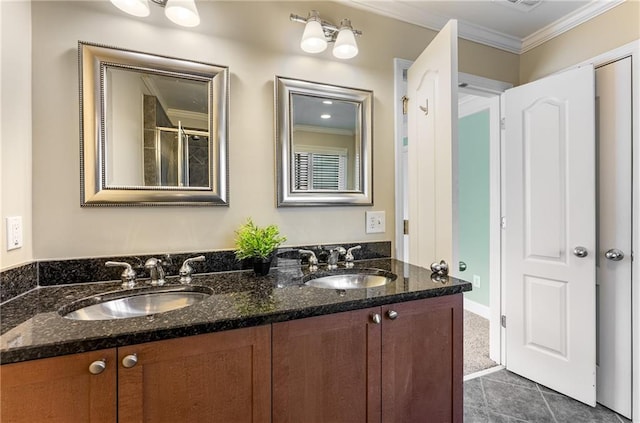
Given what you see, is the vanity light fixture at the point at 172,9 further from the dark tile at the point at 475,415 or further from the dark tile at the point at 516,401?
the dark tile at the point at 516,401

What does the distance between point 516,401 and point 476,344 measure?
78cm

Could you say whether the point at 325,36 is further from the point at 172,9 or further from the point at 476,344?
the point at 476,344

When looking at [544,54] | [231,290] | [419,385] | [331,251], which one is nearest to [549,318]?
[419,385]

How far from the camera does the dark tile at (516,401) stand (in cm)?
172

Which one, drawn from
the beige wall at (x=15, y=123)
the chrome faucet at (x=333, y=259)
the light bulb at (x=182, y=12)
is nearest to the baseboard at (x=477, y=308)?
the chrome faucet at (x=333, y=259)

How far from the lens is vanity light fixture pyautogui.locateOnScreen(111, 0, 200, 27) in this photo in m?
1.20

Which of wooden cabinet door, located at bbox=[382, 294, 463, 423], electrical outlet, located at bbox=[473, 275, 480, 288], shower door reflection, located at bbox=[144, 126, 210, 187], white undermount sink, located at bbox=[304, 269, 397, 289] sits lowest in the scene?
electrical outlet, located at bbox=[473, 275, 480, 288]

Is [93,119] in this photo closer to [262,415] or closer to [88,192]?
A: [88,192]

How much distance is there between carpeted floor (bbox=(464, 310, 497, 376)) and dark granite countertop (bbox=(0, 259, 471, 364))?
4.57 feet

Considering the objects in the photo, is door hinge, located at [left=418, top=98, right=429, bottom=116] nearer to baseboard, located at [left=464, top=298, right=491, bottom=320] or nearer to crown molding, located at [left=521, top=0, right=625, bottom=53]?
crown molding, located at [left=521, top=0, right=625, bottom=53]

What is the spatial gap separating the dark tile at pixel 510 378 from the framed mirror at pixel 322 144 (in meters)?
1.56

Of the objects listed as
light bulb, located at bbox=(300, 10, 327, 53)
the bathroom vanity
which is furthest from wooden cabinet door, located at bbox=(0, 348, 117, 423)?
light bulb, located at bbox=(300, 10, 327, 53)

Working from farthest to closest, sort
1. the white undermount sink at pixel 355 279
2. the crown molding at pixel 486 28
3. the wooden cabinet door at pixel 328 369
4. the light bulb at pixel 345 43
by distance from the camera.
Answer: the crown molding at pixel 486 28 < the light bulb at pixel 345 43 < the white undermount sink at pixel 355 279 < the wooden cabinet door at pixel 328 369

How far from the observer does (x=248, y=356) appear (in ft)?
2.96
